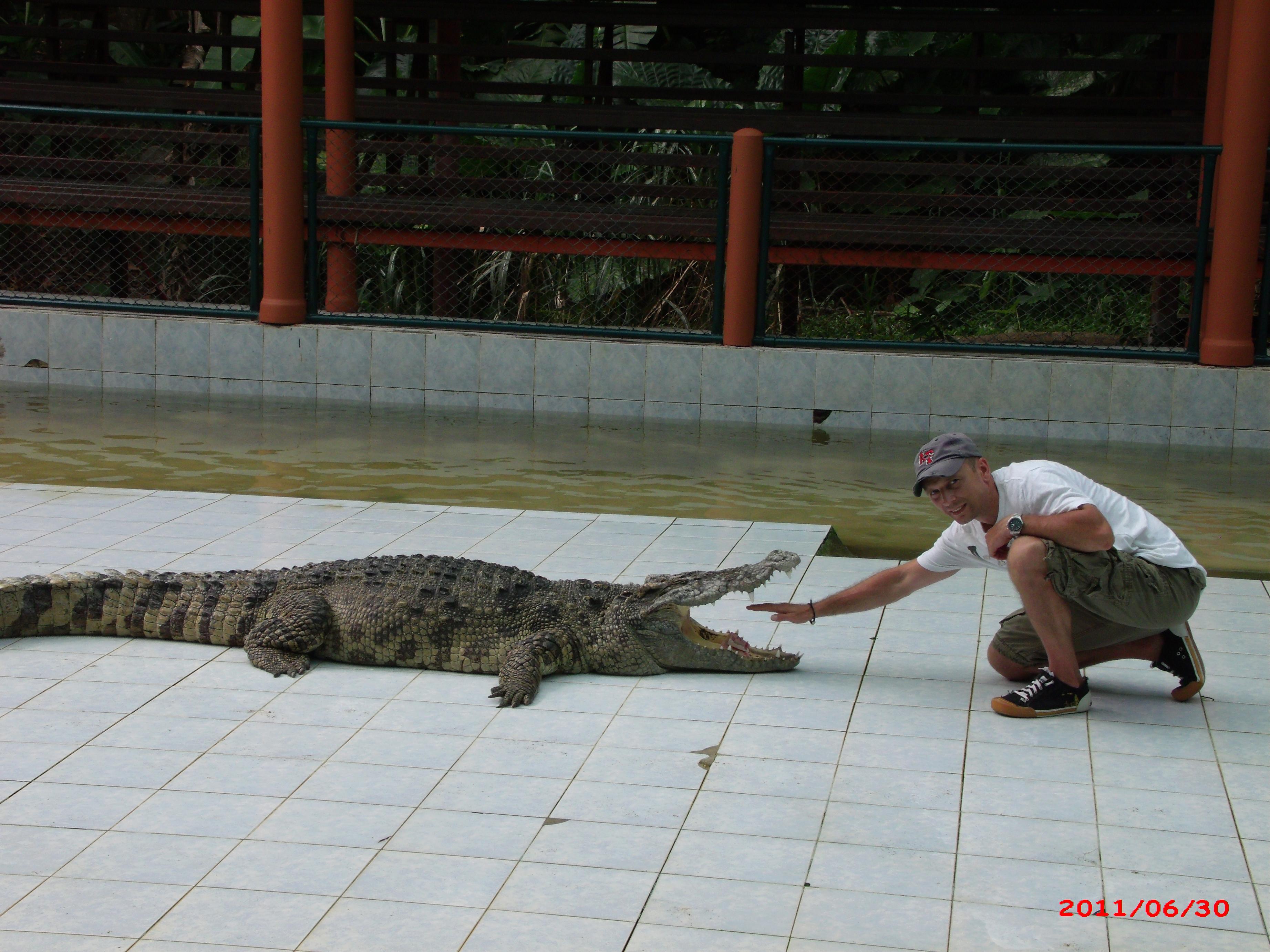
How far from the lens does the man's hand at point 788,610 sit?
13.1 feet

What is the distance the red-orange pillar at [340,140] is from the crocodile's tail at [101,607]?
235 inches

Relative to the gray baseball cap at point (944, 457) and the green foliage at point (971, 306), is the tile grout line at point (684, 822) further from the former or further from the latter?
the green foliage at point (971, 306)

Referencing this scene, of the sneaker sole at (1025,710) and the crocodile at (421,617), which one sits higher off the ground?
the crocodile at (421,617)

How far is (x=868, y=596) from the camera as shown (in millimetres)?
4148

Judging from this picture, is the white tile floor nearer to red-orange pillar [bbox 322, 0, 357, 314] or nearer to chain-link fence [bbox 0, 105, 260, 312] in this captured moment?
red-orange pillar [bbox 322, 0, 357, 314]

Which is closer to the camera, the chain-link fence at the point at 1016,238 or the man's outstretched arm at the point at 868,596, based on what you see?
the man's outstretched arm at the point at 868,596

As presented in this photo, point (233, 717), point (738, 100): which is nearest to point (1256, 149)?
point (738, 100)

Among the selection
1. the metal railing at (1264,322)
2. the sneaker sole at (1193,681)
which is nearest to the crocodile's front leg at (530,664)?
the sneaker sole at (1193,681)

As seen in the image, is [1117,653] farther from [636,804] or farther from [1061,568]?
[636,804]

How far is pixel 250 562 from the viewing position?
508 cm

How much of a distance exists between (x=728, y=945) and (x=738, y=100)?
32.2 feet

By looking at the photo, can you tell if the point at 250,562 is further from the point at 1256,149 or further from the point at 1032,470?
the point at 1256,149
